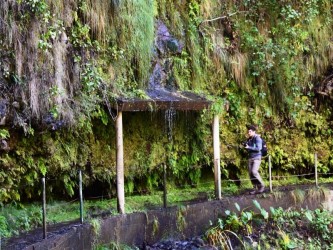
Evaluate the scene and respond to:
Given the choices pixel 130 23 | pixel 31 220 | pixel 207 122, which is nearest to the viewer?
pixel 31 220

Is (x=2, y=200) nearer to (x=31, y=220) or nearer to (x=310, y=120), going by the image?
(x=31, y=220)

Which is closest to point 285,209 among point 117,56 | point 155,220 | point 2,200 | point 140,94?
point 155,220

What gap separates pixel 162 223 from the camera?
9.47 meters

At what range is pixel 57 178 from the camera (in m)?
9.55

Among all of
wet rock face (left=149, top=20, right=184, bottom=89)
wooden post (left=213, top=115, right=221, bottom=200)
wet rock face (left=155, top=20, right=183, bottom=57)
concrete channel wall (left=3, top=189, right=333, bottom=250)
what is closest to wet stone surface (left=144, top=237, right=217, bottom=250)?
concrete channel wall (left=3, top=189, right=333, bottom=250)

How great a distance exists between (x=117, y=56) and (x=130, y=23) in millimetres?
803

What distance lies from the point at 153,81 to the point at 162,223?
309 centimetres

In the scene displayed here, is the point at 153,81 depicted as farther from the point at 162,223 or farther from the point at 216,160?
the point at 162,223

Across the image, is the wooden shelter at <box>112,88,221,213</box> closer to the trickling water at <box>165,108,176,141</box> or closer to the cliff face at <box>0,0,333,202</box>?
the cliff face at <box>0,0,333,202</box>

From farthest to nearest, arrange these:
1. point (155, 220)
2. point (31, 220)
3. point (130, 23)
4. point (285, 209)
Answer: point (285, 209) < point (130, 23) < point (155, 220) < point (31, 220)

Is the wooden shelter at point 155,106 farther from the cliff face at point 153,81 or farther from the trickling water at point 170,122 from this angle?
the trickling water at point 170,122

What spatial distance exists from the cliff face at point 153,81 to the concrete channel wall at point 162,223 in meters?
1.55

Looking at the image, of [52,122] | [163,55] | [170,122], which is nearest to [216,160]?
[170,122]

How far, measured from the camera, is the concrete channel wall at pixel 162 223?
24.8 feet
